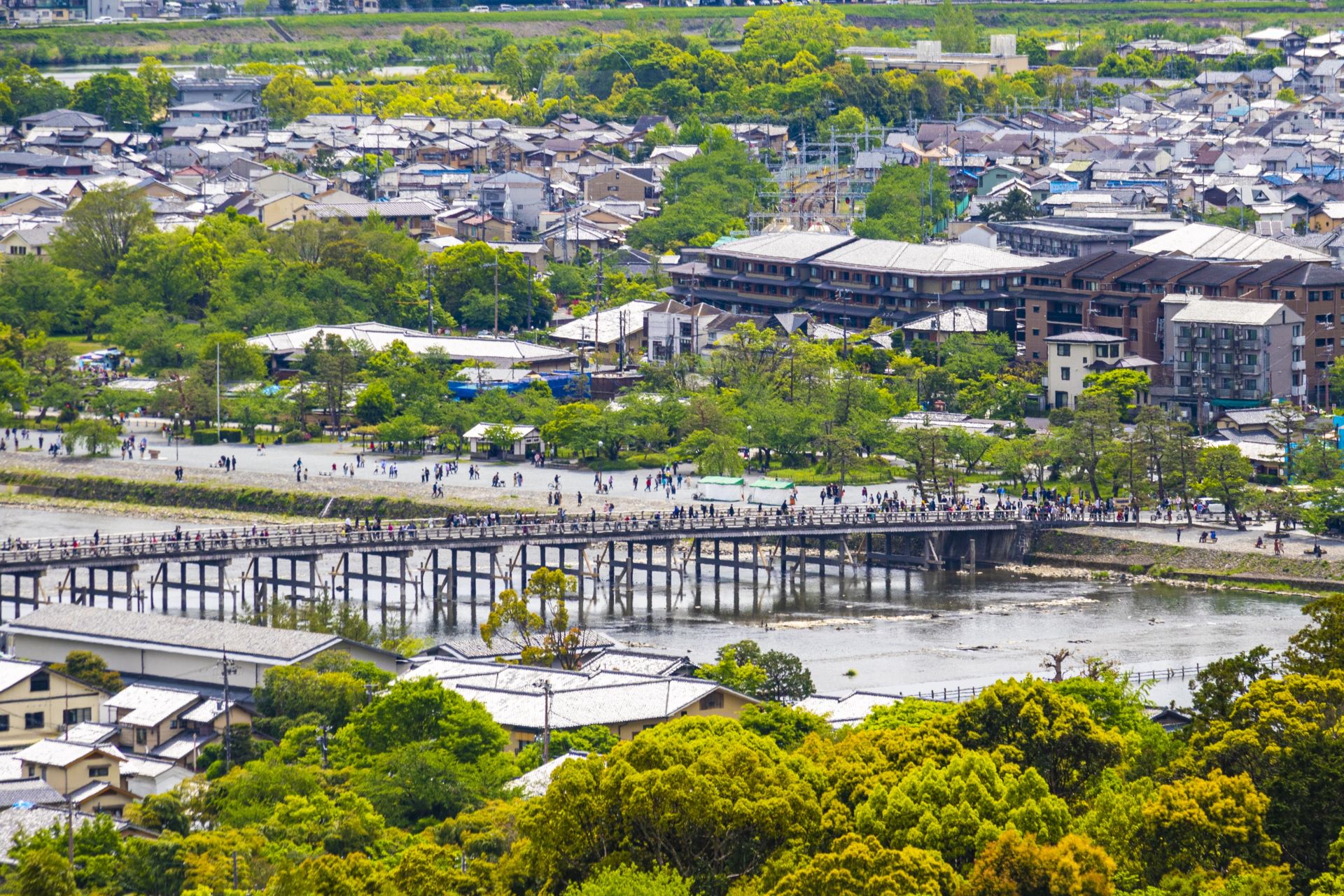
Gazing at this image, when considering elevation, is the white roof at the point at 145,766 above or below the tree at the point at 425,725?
below

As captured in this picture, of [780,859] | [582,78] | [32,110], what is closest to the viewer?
[780,859]

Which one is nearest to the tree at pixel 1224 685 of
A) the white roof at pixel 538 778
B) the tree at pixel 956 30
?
the white roof at pixel 538 778

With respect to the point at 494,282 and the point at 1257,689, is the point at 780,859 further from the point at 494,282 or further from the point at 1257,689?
the point at 494,282

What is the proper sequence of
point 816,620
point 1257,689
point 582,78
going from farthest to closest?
1. point 582,78
2. point 816,620
3. point 1257,689

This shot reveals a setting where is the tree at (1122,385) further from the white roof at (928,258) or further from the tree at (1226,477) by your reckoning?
the white roof at (928,258)

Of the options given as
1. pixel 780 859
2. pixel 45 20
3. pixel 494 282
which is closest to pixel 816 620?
pixel 780 859

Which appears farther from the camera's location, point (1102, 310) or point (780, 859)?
point (1102, 310)

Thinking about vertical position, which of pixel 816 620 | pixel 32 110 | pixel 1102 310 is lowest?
pixel 816 620
